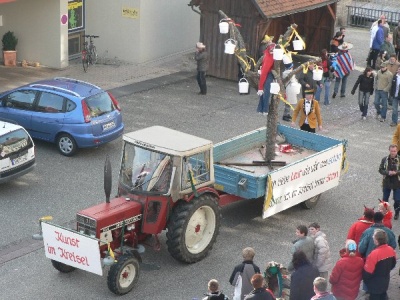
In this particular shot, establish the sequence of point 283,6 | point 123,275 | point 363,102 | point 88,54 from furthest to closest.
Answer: point 88,54 → point 283,6 → point 363,102 → point 123,275

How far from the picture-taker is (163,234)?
1541 cm

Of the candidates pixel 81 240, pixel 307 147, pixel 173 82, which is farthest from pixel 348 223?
pixel 173 82

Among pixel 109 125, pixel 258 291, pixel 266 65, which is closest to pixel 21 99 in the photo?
pixel 109 125

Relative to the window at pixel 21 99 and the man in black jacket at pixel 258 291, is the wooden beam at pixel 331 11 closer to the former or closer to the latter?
the window at pixel 21 99

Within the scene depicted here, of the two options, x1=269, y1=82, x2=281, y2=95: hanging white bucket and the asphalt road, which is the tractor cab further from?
x1=269, y1=82, x2=281, y2=95: hanging white bucket

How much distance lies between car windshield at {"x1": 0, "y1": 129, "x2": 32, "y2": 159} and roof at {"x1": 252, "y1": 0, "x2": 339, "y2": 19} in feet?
33.2

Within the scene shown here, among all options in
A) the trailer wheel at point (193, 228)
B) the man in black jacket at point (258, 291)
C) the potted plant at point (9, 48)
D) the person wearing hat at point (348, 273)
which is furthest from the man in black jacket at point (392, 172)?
the potted plant at point (9, 48)

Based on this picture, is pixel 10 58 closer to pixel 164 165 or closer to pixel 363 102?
pixel 363 102

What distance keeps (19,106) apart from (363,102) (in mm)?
8699

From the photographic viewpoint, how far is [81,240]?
13.1 metres

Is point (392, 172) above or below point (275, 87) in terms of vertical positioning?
below

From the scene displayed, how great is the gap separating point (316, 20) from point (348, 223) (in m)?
14.4

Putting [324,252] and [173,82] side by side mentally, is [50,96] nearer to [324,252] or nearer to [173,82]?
[173,82]

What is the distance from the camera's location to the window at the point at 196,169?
46.2 feet
